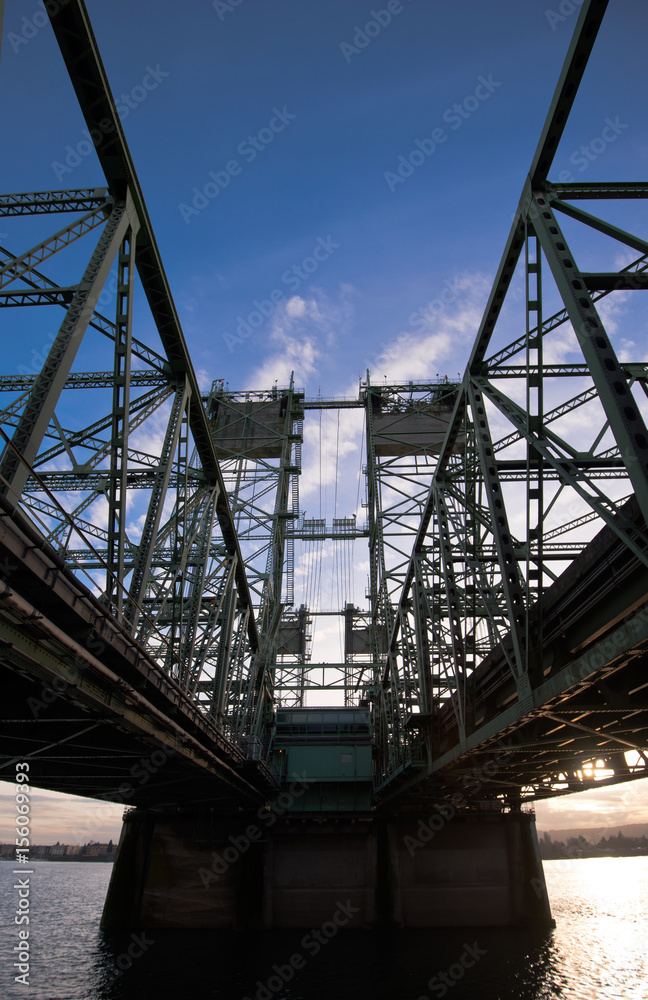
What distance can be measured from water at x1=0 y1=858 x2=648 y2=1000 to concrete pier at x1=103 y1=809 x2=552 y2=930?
1.32 metres

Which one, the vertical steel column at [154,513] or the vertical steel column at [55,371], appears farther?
the vertical steel column at [154,513]

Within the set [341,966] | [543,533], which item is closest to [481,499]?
[543,533]

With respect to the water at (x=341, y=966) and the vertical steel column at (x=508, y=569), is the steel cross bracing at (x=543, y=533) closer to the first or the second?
the vertical steel column at (x=508, y=569)

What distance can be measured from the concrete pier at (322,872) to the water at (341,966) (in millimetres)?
1324

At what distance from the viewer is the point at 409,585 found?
1220 inches

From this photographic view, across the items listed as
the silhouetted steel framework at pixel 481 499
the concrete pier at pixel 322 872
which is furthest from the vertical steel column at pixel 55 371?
the concrete pier at pixel 322 872

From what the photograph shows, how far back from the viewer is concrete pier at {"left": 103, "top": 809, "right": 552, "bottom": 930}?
3672cm

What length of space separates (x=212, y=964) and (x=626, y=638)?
98.3 ft

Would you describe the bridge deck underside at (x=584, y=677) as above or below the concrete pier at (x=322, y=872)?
above

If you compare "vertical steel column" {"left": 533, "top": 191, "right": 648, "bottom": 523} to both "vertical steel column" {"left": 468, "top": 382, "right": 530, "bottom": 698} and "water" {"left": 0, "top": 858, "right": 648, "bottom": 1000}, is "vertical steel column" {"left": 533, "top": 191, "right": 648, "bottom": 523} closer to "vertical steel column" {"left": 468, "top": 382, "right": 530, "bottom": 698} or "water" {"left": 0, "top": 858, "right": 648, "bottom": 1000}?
"vertical steel column" {"left": 468, "top": 382, "right": 530, "bottom": 698}

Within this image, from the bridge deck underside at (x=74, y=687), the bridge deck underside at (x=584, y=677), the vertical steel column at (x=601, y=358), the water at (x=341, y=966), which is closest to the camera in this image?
the vertical steel column at (x=601, y=358)

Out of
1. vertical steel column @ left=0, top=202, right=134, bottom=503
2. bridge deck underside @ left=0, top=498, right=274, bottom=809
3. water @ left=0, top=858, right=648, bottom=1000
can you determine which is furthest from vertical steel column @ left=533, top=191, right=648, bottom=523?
water @ left=0, top=858, right=648, bottom=1000

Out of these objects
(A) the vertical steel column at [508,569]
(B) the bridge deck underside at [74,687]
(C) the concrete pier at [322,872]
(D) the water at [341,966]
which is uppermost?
(A) the vertical steel column at [508,569]

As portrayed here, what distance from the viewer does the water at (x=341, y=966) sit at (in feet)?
79.7
